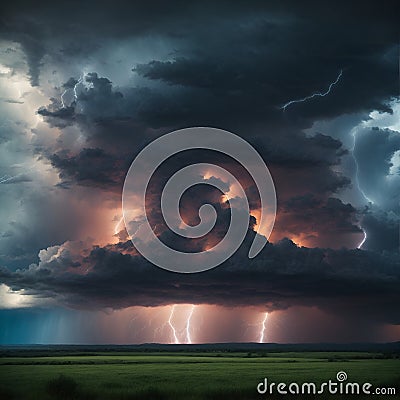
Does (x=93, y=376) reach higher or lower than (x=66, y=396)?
higher

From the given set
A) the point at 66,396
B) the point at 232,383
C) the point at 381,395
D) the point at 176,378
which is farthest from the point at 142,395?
the point at 381,395

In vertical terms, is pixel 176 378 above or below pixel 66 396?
above

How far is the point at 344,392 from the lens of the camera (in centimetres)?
5241

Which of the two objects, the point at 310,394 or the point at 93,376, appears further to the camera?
the point at 93,376

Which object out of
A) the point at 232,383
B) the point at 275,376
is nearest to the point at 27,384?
the point at 232,383

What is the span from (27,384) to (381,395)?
32562 mm

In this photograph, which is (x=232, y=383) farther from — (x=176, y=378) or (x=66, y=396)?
(x=66, y=396)

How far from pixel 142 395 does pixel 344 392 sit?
685 inches

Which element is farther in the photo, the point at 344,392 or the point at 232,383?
the point at 232,383

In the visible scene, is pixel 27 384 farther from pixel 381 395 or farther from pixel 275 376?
pixel 381 395

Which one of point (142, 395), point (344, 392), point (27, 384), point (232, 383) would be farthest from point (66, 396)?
point (344, 392)

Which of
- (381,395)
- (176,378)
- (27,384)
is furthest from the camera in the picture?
(176,378)

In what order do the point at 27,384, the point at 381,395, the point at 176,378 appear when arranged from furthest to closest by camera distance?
the point at 176,378, the point at 27,384, the point at 381,395

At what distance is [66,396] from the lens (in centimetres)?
4962
